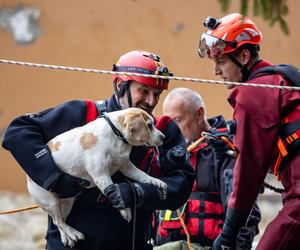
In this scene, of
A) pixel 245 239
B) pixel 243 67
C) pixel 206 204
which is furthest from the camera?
pixel 206 204

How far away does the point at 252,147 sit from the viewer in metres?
4.22

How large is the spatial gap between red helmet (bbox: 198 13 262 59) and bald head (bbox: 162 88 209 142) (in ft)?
3.98

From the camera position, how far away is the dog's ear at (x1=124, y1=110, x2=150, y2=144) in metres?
4.33

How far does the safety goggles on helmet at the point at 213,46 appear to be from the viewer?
182 inches

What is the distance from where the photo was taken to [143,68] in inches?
182

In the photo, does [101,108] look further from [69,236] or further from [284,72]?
[284,72]

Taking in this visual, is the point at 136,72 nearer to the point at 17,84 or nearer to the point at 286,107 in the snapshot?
the point at 286,107

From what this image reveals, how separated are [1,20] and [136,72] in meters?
6.48

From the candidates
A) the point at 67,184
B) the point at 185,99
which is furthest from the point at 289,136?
the point at 185,99

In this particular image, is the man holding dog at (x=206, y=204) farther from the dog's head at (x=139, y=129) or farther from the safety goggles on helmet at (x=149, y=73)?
the dog's head at (x=139, y=129)

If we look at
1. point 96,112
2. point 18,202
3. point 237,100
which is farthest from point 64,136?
point 18,202

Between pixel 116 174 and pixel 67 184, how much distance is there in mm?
267

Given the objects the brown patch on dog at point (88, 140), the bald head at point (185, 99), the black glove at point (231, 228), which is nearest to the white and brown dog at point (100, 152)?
the brown patch on dog at point (88, 140)

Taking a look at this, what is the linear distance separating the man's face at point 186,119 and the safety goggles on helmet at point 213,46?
1.24m
